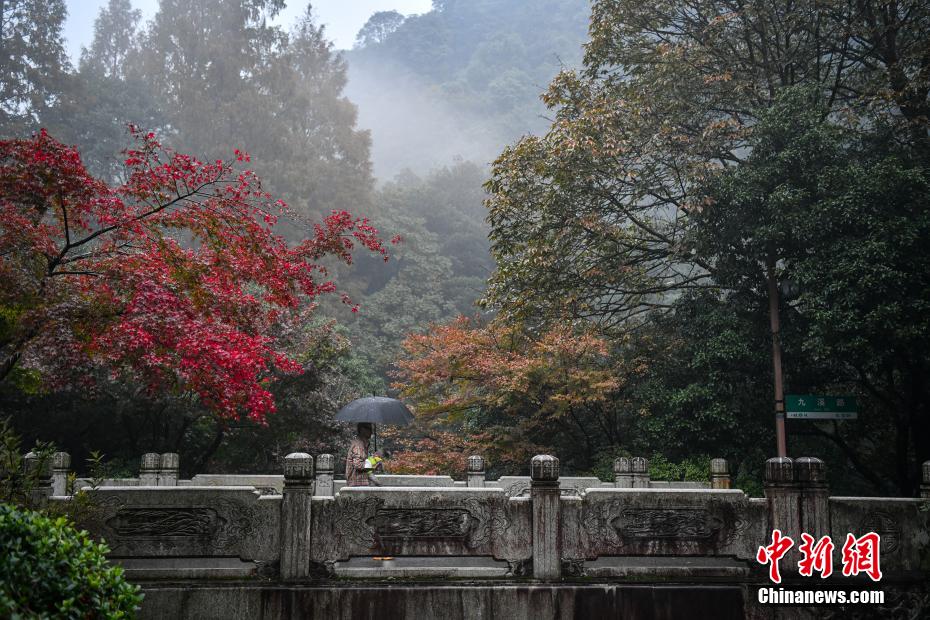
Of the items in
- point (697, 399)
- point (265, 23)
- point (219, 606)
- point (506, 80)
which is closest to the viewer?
point (219, 606)

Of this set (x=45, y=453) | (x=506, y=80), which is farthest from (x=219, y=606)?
(x=506, y=80)

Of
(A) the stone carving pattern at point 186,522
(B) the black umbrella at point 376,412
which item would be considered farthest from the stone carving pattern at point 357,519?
(B) the black umbrella at point 376,412

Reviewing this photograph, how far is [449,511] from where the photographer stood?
6824 mm

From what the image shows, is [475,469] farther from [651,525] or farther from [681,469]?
[651,525]

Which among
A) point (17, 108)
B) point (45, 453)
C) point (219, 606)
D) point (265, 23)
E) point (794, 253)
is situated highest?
point (265, 23)

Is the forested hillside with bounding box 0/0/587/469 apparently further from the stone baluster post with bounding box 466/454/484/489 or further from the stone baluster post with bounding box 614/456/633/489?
the stone baluster post with bounding box 614/456/633/489

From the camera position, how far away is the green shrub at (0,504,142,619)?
10.2ft

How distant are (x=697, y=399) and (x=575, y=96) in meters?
7.01

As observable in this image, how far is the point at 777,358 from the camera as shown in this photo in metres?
13.1

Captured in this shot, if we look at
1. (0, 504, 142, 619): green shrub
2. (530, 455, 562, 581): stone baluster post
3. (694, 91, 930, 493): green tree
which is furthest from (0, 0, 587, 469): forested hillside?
(0, 504, 142, 619): green shrub

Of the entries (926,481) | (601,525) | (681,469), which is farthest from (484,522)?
(681,469)

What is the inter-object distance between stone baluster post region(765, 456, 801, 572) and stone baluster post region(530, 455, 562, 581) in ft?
7.32

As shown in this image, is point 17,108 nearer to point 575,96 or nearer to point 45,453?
point 575,96

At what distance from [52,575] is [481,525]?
4253 mm
